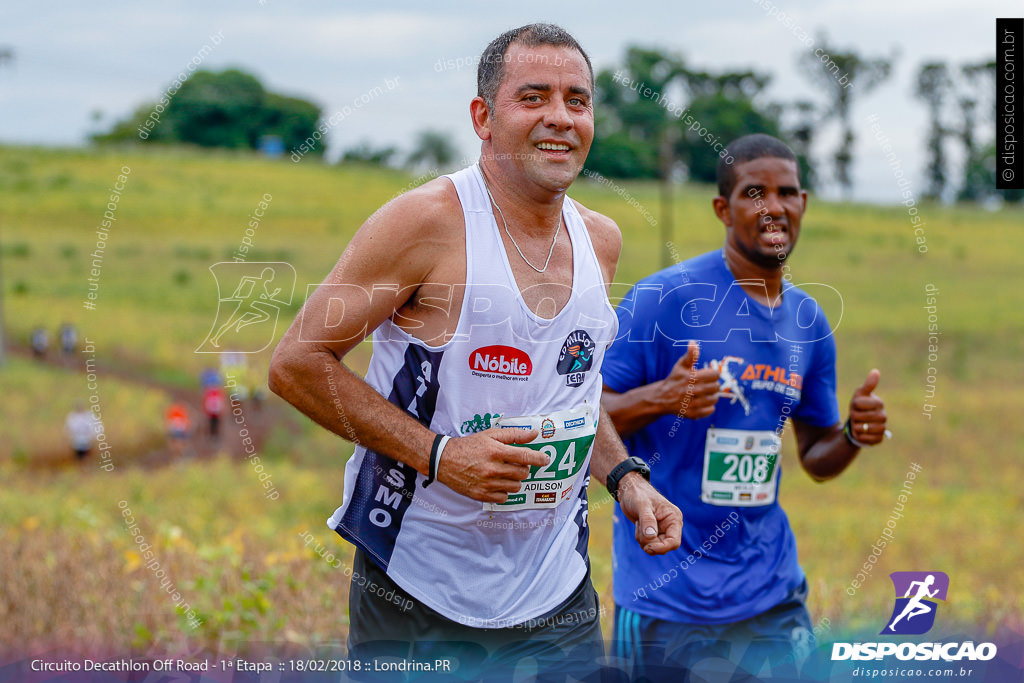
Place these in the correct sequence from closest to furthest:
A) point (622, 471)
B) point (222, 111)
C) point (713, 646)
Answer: point (622, 471) < point (713, 646) < point (222, 111)

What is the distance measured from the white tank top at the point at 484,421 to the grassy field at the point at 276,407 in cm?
199

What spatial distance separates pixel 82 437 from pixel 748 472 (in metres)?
13.9

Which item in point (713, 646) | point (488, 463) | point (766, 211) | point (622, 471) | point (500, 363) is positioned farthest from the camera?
point (766, 211)

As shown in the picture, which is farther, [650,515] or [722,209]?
[722,209]

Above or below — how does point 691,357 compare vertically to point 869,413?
above

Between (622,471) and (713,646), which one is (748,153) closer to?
(622,471)

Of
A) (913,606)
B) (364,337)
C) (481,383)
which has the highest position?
(364,337)

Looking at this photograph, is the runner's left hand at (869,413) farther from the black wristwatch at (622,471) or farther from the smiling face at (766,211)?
the black wristwatch at (622,471)

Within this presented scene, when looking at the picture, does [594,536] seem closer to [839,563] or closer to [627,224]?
[839,563]

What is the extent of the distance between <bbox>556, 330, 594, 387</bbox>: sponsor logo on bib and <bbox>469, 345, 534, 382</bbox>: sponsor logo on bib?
0.12 meters

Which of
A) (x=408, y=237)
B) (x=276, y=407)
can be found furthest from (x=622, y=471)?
(x=276, y=407)

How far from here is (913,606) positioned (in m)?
4.21

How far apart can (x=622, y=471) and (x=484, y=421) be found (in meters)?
0.54

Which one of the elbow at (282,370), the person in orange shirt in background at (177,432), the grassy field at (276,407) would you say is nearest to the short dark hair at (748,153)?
the elbow at (282,370)
